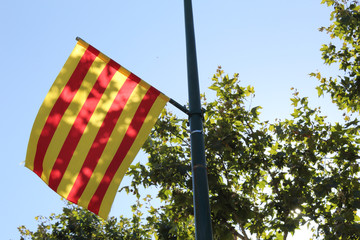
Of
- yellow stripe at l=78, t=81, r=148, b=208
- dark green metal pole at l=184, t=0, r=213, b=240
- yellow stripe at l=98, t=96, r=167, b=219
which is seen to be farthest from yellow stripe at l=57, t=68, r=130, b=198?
dark green metal pole at l=184, t=0, r=213, b=240

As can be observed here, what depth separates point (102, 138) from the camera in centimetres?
484

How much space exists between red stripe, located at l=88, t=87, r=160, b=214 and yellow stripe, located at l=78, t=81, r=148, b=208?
4cm

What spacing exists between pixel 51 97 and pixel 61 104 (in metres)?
0.17

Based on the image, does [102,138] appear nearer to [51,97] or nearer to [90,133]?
[90,133]

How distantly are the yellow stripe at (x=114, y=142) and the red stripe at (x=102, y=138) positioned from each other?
44 millimetres

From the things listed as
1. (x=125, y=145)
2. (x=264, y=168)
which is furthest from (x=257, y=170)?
(x=125, y=145)

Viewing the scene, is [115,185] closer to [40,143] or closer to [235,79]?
[40,143]

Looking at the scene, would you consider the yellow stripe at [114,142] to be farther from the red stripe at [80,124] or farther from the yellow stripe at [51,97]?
the yellow stripe at [51,97]

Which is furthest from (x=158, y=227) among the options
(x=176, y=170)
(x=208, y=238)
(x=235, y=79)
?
(x=208, y=238)

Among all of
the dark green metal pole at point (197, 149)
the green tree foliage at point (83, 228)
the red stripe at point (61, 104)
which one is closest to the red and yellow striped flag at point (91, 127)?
the red stripe at point (61, 104)

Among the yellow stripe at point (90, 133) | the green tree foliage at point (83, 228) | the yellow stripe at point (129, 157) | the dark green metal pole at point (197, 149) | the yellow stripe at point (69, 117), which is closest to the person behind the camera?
the dark green metal pole at point (197, 149)

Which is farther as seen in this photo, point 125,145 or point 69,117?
point 69,117

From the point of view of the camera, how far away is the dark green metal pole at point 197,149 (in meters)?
3.66

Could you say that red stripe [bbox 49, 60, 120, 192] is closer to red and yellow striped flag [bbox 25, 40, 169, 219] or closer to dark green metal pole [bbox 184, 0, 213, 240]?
red and yellow striped flag [bbox 25, 40, 169, 219]
